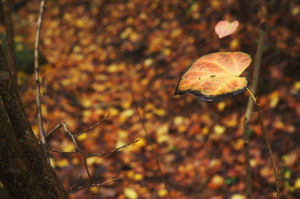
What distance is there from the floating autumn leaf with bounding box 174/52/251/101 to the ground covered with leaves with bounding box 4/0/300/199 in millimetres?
739

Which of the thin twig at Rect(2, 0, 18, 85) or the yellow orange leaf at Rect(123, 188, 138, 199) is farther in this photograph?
the yellow orange leaf at Rect(123, 188, 138, 199)

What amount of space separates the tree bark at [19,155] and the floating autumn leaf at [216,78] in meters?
0.41

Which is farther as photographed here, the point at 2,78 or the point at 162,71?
the point at 162,71

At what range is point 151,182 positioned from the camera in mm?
2924

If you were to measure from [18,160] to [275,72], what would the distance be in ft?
9.40

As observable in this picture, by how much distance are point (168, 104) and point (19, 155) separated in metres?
2.99

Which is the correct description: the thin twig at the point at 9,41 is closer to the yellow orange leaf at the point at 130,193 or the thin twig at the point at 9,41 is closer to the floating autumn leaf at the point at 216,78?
the floating autumn leaf at the point at 216,78

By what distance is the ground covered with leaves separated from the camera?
2725mm

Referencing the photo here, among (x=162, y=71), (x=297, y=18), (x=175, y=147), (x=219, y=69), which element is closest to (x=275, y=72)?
(x=297, y=18)

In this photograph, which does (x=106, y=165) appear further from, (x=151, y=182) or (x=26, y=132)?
(x=26, y=132)

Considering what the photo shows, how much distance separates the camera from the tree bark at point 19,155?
0.71m

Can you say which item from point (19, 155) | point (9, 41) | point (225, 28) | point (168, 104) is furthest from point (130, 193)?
point (19, 155)

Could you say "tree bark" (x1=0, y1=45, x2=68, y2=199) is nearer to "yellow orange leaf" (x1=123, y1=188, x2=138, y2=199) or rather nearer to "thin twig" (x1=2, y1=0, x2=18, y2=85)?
"thin twig" (x1=2, y1=0, x2=18, y2=85)

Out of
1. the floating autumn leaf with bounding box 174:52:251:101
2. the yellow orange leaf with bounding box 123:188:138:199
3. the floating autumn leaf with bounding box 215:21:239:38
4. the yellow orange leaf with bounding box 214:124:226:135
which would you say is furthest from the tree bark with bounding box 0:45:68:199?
the yellow orange leaf with bounding box 214:124:226:135
